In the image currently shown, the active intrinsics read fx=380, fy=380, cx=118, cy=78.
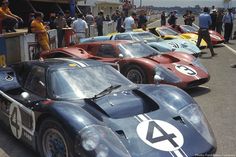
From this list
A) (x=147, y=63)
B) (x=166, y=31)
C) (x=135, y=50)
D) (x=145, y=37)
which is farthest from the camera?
(x=166, y=31)

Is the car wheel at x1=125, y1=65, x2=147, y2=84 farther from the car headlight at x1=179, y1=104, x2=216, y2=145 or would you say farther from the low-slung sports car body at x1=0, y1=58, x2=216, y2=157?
the car headlight at x1=179, y1=104, x2=216, y2=145

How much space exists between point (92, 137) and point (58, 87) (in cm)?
120

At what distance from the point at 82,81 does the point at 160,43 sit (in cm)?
726

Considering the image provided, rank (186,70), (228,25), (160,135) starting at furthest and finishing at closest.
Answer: (228,25), (186,70), (160,135)

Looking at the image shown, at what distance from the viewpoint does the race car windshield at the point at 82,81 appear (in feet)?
14.9

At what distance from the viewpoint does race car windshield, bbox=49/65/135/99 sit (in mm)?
4547

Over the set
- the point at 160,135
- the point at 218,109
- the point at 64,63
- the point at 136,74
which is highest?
the point at 64,63

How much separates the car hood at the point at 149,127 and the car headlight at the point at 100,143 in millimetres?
94

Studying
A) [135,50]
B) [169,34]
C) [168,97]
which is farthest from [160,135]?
[169,34]

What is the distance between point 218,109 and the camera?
21.3 ft

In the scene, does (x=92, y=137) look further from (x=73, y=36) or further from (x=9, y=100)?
(x=73, y=36)

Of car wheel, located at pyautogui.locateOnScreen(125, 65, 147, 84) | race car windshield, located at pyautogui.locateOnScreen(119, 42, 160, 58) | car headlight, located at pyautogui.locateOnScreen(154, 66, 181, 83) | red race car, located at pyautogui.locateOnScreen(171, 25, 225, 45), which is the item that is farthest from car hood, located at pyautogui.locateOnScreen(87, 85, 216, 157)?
red race car, located at pyautogui.locateOnScreen(171, 25, 225, 45)

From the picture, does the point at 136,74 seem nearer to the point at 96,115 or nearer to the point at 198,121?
the point at 198,121

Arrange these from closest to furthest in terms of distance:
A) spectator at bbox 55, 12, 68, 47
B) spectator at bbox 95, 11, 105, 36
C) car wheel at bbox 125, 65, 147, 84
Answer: car wheel at bbox 125, 65, 147, 84
spectator at bbox 55, 12, 68, 47
spectator at bbox 95, 11, 105, 36
